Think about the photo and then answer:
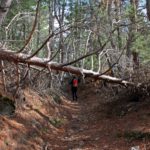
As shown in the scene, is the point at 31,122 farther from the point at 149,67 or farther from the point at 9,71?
the point at 149,67

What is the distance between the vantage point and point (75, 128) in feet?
46.1

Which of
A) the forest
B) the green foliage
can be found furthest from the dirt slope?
the green foliage

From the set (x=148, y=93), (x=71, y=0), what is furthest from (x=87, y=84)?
(x=148, y=93)

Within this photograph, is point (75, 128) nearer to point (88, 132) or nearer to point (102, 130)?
point (88, 132)

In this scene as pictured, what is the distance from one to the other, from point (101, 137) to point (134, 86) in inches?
106

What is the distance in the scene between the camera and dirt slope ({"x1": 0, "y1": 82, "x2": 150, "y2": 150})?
33.3 ft

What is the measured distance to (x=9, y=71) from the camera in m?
11.9

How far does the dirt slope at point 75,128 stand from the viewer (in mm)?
10156

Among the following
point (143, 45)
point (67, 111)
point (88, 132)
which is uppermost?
point (143, 45)

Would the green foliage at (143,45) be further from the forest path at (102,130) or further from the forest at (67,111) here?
the forest path at (102,130)

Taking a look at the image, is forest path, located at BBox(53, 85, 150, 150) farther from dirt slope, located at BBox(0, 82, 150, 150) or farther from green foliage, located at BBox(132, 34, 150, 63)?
green foliage, located at BBox(132, 34, 150, 63)

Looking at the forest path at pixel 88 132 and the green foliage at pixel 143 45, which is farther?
the green foliage at pixel 143 45

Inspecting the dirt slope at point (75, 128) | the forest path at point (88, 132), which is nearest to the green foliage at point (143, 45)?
the dirt slope at point (75, 128)

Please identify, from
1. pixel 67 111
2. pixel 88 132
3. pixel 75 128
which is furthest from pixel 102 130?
pixel 67 111
